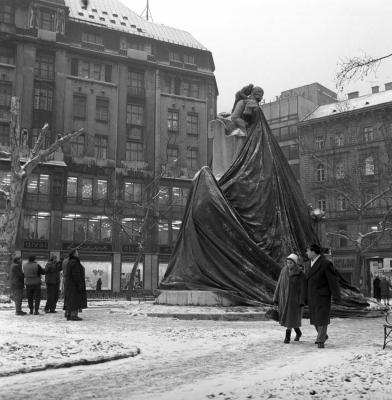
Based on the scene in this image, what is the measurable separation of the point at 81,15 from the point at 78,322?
47.3m

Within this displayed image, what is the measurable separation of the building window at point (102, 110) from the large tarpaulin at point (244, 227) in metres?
37.1

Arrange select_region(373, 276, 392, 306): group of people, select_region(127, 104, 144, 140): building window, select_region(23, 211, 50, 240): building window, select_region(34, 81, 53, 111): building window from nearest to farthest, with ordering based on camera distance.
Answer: select_region(373, 276, 392, 306): group of people
select_region(23, 211, 50, 240): building window
select_region(34, 81, 53, 111): building window
select_region(127, 104, 144, 140): building window

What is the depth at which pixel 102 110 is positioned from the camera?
174ft

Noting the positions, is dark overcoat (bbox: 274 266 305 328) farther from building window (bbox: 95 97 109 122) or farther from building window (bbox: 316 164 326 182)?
building window (bbox: 316 164 326 182)

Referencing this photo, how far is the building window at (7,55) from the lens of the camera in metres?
49.5

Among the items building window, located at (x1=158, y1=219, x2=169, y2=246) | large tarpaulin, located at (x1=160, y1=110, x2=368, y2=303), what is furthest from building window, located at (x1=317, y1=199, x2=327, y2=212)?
large tarpaulin, located at (x1=160, y1=110, x2=368, y2=303)

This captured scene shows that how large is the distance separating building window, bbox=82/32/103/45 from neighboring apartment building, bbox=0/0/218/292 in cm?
9

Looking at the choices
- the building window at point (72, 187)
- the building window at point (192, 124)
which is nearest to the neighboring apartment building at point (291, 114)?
the building window at point (192, 124)

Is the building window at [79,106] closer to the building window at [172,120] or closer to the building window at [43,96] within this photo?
the building window at [43,96]

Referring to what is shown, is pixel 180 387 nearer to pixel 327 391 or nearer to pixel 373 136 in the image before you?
pixel 327 391

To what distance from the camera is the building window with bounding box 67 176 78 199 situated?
49.3 meters

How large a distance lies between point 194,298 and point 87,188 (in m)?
37.0

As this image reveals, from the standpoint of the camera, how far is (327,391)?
5.41m

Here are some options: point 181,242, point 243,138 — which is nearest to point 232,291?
point 181,242
